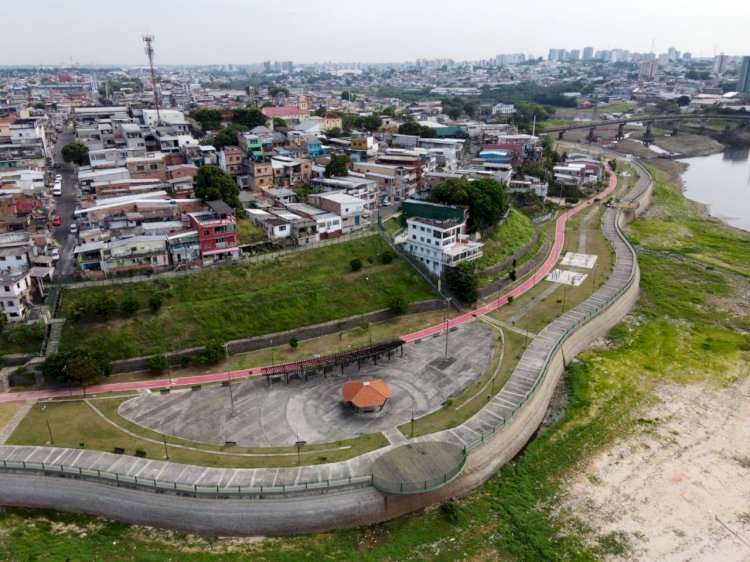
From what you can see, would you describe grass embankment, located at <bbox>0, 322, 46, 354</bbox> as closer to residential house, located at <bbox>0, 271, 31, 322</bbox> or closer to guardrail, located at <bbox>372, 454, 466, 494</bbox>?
residential house, located at <bbox>0, 271, 31, 322</bbox>

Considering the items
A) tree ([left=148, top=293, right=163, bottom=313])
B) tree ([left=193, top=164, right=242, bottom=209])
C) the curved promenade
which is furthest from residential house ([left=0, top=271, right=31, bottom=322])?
tree ([left=193, top=164, right=242, bottom=209])

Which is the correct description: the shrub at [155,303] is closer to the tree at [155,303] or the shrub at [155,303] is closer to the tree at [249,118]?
the tree at [155,303]

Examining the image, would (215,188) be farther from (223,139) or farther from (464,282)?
(464,282)

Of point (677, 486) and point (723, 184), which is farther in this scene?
point (723, 184)

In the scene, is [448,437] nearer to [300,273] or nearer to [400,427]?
[400,427]

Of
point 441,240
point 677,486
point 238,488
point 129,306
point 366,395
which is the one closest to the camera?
point 238,488

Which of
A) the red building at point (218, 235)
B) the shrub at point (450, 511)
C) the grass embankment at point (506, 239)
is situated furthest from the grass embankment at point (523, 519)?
the red building at point (218, 235)

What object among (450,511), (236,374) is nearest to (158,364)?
(236,374)
